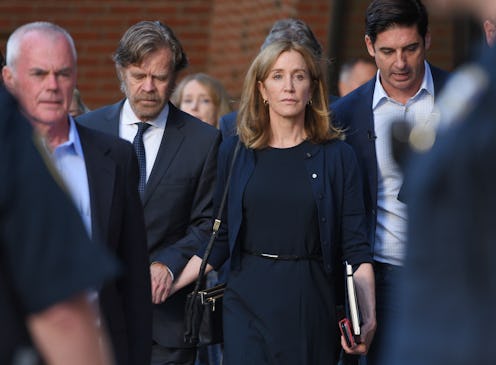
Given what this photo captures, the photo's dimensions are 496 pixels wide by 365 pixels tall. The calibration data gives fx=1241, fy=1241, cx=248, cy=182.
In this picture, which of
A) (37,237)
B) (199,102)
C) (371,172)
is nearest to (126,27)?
(199,102)

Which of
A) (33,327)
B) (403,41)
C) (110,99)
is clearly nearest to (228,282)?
(403,41)

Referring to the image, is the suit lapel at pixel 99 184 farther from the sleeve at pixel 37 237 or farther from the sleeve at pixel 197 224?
the sleeve at pixel 37 237

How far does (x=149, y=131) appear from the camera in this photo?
6.06 meters

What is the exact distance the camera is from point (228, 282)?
5691 millimetres

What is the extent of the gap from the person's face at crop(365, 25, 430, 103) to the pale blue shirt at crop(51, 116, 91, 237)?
2089 millimetres

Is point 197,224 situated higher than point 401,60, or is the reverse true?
point 401,60

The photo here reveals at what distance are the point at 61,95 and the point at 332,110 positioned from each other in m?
1.90

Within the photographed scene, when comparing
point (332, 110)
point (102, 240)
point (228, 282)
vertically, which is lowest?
point (228, 282)

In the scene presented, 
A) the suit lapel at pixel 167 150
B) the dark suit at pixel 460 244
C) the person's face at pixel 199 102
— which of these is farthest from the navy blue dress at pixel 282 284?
the dark suit at pixel 460 244

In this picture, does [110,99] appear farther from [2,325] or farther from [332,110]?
[2,325]

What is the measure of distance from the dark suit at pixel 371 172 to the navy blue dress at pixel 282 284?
0.26 m

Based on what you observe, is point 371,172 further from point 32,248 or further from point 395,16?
point 32,248

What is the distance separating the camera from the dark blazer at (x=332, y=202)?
5.50 m

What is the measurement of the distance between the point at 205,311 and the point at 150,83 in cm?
117
